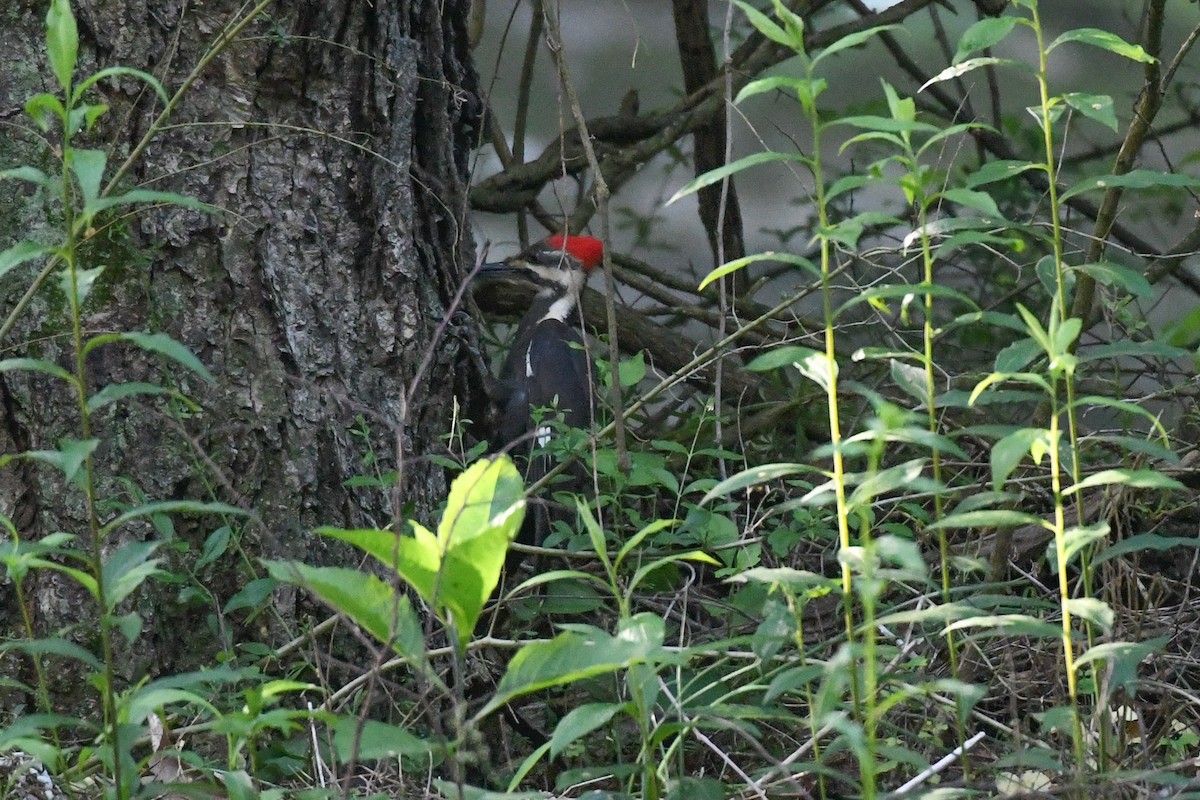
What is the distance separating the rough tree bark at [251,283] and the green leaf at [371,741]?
0.84 m

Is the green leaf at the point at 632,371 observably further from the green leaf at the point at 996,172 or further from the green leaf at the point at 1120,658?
the green leaf at the point at 1120,658

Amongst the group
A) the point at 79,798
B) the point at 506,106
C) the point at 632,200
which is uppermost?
the point at 506,106

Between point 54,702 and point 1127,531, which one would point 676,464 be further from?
point 54,702

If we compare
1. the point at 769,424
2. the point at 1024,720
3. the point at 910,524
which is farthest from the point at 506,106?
the point at 1024,720

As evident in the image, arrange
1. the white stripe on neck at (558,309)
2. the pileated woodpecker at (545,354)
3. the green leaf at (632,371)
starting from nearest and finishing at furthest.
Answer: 1. the green leaf at (632,371)
2. the pileated woodpecker at (545,354)
3. the white stripe on neck at (558,309)

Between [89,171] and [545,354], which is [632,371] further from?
[545,354]

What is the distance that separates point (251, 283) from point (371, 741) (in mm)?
1298

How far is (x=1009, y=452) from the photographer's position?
4.59 feet

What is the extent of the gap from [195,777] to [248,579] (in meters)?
0.47

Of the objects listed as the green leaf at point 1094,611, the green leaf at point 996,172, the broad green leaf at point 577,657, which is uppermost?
the green leaf at point 996,172

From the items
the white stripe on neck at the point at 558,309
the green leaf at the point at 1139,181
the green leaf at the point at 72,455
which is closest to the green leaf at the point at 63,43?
the green leaf at the point at 72,455

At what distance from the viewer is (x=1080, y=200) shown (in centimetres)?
405

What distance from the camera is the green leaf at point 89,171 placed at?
136cm

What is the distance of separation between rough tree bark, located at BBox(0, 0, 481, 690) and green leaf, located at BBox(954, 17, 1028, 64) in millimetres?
1121
